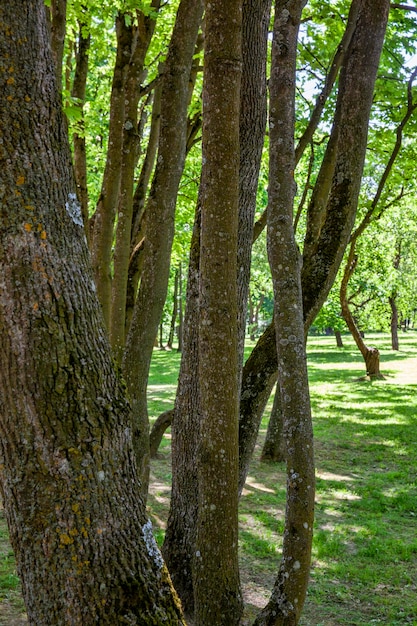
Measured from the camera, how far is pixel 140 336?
249 inches

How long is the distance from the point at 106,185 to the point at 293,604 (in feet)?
19.3

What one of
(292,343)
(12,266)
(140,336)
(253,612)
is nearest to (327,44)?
(140,336)

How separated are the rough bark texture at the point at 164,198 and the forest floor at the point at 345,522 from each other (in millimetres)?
2070

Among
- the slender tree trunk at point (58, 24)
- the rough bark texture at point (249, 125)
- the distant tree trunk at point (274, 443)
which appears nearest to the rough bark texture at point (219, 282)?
the rough bark texture at point (249, 125)

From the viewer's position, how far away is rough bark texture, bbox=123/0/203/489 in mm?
6090

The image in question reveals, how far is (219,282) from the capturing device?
3607 millimetres

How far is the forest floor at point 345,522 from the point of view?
219 inches

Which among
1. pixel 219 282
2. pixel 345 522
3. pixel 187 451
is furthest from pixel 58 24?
pixel 345 522

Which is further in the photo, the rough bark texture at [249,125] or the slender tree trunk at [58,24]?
the slender tree trunk at [58,24]

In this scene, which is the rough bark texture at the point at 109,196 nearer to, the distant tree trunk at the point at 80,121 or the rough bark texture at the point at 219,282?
the distant tree trunk at the point at 80,121

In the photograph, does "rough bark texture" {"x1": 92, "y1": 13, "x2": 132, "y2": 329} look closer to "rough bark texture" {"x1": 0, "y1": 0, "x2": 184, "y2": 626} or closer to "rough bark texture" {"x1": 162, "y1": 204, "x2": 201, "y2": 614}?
"rough bark texture" {"x1": 162, "y1": 204, "x2": 201, "y2": 614}

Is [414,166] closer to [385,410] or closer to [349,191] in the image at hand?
[385,410]

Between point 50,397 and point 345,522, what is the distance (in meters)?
6.59

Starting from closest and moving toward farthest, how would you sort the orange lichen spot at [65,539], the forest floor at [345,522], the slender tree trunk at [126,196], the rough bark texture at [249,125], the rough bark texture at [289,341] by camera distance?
1. the orange lichen spot at [65,539]
2. the rough bark texture at [289,341]
3. the rough bark texture at [249,125]
4. the forest floor at [345,522]
5. the slender tree trunk at [126,196]
